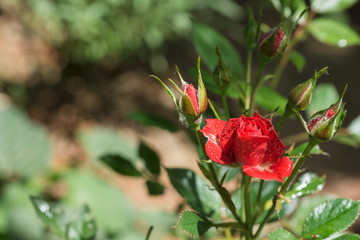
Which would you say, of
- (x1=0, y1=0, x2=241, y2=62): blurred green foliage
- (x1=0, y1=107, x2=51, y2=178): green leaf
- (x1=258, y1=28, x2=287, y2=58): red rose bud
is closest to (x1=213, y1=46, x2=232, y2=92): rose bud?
(x1=258, y1=28, x2=287, y2=58): red rose bud

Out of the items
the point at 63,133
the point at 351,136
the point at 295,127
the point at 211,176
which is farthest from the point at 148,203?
the point at 211,176

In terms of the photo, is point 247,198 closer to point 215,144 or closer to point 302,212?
point 215,144

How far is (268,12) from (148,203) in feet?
5.20

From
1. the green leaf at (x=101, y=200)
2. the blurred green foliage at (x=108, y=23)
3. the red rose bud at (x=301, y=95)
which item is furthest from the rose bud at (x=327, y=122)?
the blurred green foliage at (x=108, y=23)

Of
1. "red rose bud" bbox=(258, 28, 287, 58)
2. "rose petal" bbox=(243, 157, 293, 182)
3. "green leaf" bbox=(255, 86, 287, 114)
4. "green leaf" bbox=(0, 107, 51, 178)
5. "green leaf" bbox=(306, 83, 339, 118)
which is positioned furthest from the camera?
"green leaf" bbox=(0, 107, 51, 178)

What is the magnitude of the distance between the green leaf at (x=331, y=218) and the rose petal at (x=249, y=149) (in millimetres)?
150

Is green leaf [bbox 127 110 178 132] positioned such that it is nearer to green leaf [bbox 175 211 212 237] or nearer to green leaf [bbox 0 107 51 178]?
green leaf [bbox 175 211 212 237]

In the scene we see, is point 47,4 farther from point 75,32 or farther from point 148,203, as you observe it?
point 148,203

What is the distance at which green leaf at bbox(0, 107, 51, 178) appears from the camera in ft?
5.31

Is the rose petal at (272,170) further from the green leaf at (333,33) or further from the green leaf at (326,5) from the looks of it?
the green leaf at (326,5)

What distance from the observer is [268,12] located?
9.68 ft

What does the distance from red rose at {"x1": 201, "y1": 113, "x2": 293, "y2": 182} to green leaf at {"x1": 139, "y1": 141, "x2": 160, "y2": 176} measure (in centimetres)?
35

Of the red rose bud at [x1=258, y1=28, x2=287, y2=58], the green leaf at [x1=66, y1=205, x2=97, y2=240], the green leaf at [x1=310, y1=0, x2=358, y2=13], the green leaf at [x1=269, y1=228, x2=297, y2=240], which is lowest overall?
the green leaf at [x1=66, y1=205, x2=97, y2=240]

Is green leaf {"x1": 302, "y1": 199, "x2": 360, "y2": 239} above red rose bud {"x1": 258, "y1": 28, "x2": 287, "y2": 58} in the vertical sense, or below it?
below
